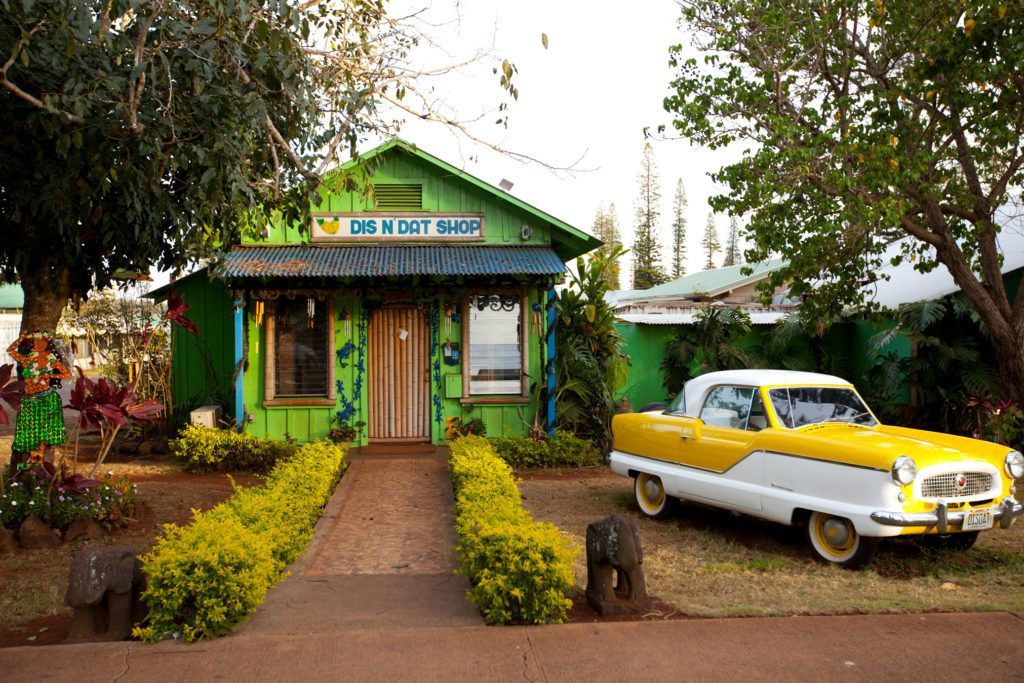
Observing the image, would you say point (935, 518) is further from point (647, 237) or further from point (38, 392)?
point (647, 237)

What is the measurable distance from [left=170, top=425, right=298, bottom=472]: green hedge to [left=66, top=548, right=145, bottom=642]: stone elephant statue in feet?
20.8

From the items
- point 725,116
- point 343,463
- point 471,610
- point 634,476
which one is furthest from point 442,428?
point 471,610

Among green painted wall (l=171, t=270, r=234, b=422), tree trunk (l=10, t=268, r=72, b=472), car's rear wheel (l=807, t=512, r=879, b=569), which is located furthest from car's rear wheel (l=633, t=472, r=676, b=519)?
green painted wall (l=171, t=270, r=234, b=422)

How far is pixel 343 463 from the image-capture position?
11.5m

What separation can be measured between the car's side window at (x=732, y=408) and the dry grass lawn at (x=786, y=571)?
114 centimetres

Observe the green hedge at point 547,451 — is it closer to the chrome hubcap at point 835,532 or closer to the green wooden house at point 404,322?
the green wooden house at point 404,322

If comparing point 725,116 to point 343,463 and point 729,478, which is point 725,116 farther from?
point 343,463

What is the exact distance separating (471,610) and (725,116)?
9212 millimetres

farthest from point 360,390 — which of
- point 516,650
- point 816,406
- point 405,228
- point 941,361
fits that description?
point 941,361

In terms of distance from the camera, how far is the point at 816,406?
7934 mm

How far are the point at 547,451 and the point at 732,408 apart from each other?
4.46 meters

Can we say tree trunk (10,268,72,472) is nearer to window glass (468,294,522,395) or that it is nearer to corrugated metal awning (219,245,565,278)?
corrugated metal awning (219,245,565,278)

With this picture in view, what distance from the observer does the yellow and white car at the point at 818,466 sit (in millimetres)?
6469

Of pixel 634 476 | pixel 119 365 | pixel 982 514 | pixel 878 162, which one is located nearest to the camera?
pixel 982 514
